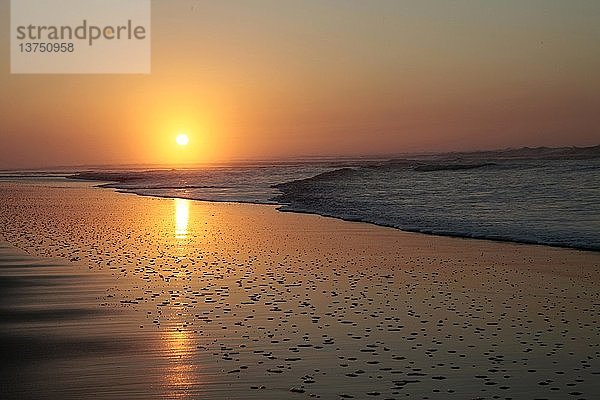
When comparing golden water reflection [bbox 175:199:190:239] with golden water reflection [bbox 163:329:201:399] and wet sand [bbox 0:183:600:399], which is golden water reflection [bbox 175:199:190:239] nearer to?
wet sand [bbox 0:183:600:399]

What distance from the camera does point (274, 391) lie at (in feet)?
23.4

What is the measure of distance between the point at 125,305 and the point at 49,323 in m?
1.42

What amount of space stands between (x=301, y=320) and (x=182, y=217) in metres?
19.5

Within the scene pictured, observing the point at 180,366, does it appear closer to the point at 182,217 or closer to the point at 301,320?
the point at 301,320

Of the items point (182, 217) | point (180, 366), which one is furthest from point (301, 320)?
point (182, 217)

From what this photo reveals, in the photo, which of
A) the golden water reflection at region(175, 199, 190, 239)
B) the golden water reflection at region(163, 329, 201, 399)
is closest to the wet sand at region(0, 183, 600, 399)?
the golden water reflection at region(163, 329, 201, 399)

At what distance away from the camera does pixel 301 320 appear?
1019 cm

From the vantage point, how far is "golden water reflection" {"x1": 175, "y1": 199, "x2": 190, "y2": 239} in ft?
74.2

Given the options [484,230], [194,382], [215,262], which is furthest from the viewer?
[484,230]

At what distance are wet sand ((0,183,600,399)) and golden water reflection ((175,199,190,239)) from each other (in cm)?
300

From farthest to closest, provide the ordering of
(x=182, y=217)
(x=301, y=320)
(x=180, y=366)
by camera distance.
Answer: (x=182, y=217)
(x=301, y=320)
(x=180, y=366)

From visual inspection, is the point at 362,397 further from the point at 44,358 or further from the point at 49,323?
the point at 49,323

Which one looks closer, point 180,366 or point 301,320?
point 180,366

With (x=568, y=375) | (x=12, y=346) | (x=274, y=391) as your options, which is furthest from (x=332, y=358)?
(x=12, y=346)
